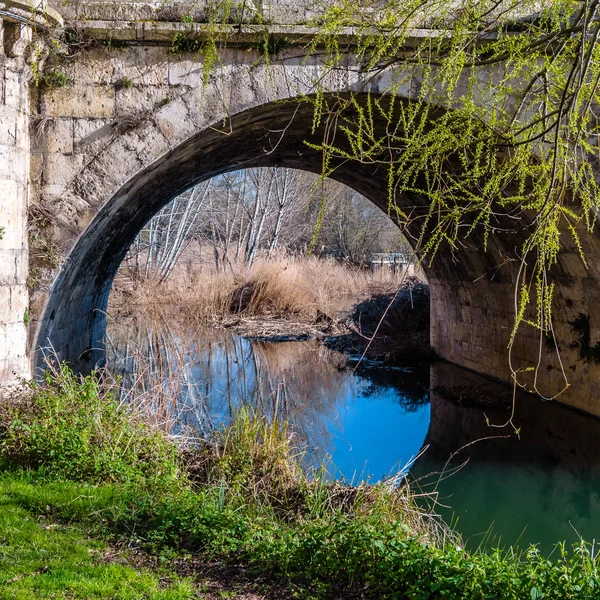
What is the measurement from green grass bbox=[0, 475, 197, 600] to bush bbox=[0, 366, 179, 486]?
389 millimetres

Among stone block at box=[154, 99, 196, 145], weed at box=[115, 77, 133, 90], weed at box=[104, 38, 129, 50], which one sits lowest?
stone block at box=[154, 99, 196, 145]

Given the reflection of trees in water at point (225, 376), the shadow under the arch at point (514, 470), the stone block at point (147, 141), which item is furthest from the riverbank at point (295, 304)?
the stone block at point (147, 141)

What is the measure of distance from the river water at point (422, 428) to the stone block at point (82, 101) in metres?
2.13

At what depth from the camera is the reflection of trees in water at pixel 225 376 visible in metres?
6.61

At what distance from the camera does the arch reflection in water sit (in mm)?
6688

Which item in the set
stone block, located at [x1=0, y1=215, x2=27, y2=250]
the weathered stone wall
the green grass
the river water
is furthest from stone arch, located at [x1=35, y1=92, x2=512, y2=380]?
the green grass

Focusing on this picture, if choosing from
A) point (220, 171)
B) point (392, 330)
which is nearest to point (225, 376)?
point (220, 171)

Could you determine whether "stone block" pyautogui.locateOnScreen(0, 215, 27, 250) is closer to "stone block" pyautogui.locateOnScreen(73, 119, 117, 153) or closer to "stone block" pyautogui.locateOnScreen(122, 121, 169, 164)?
"stone block" pyautogui.locateOnScreen(73, 119, 117, 153)

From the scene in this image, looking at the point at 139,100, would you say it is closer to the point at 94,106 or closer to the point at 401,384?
the point at 94,106

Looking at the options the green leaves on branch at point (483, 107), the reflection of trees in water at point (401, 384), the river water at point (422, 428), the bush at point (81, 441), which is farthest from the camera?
the reflection of trees in water at point (401, 384)

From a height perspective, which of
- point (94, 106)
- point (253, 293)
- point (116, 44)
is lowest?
point (253, 293)

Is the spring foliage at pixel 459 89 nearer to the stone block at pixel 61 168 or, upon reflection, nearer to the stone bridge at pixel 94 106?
the stone bridge at pixel 94 106

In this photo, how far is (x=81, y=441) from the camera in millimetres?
4656

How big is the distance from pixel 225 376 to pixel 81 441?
657 centimetres
